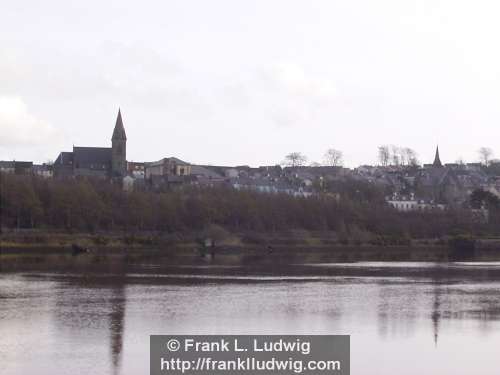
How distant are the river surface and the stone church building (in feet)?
268

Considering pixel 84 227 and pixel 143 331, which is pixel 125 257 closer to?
pixel 84 227

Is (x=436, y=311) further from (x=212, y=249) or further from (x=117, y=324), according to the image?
(x=212, y=249)

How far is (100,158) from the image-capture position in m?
141

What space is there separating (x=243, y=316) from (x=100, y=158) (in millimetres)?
106325

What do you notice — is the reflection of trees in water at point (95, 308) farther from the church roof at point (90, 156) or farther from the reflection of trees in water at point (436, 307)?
the church roof at point (90, 156)

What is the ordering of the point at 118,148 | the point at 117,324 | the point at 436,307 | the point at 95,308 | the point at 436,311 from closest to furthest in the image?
the point at 117,324
the point at 95,308
the point at 436,311
the point at 436,307
the point at 118,148

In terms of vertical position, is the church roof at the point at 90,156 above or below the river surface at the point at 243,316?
above

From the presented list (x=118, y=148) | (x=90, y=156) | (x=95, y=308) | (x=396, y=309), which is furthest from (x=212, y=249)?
(x=95, y=308)

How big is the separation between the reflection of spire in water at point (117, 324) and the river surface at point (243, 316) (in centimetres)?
5

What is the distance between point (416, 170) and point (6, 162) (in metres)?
81.9

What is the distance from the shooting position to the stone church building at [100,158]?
139 meters

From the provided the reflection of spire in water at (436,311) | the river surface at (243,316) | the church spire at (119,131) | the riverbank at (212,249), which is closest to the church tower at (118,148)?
the church spire at (119,131)

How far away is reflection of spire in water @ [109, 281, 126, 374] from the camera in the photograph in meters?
27.4

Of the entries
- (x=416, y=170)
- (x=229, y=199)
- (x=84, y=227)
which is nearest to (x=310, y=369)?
(x=84, y=227)
